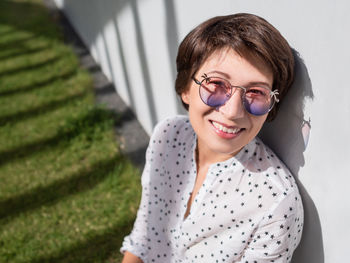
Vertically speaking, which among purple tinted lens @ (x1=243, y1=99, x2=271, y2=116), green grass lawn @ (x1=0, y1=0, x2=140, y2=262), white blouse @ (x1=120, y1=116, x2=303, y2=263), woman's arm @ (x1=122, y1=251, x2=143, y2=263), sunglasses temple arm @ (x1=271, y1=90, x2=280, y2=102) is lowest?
green grass lawn @ (x1=0, y1=0, x2=140, y2=262)

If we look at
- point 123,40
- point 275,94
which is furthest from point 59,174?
point 275,94

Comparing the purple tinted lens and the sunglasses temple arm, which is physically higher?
the sunglasses temple arm

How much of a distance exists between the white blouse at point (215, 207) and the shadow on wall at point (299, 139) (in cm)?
6

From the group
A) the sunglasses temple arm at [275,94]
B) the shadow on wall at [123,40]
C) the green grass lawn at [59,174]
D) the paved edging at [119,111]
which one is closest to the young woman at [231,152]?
the sunglasses temple arm at [275,94]

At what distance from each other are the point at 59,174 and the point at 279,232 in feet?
8.96

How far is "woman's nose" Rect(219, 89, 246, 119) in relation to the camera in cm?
131

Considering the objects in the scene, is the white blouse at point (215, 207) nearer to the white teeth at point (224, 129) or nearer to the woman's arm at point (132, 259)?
the woman's arm at point (132, 259)

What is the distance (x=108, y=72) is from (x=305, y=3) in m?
4.40

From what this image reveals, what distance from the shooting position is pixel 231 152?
4.87 ft

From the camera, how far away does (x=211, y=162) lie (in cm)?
178

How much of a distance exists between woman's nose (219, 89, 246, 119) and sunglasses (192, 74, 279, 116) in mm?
11

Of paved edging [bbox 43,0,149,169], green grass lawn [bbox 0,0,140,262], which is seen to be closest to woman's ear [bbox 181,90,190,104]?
green grass lawn [bbox 0,0,140,262]

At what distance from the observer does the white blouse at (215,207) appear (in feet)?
4.73

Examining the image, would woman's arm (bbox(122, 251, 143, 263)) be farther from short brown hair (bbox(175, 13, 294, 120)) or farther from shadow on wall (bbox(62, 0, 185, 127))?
short brown hair (bbox(175, 13, 294, 120))
